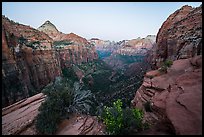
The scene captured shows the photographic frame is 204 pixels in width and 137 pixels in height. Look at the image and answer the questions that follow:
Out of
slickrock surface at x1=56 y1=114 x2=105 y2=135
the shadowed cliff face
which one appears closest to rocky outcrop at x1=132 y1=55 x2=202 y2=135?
slickrock surface at x1=56 y1=114 x2=105 y2=135

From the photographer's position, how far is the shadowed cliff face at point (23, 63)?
2269 centimetres

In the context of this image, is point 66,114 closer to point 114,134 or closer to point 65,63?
point 114,134

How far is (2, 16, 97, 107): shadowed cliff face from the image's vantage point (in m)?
22.7

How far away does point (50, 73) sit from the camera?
37000 millimetres

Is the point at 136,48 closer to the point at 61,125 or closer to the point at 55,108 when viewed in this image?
the point at 55,108

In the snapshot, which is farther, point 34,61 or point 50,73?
point 50,73

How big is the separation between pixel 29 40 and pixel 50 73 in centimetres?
797

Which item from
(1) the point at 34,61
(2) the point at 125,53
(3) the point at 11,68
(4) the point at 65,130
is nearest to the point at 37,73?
(1) the point at 34,61

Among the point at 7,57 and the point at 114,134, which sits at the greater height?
the point at 7,57

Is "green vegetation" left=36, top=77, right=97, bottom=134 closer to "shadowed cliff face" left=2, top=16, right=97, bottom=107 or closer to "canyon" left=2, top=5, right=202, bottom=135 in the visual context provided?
"canyon" left=2, top=5, right=202, bottom=135

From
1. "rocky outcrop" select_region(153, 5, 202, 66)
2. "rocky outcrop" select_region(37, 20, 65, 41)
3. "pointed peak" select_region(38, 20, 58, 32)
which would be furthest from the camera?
"pointed peak" select_region(38, 20, 58, 32)

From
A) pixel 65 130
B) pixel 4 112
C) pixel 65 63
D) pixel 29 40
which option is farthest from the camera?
pixel 65 63

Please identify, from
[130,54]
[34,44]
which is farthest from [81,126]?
[130,54]

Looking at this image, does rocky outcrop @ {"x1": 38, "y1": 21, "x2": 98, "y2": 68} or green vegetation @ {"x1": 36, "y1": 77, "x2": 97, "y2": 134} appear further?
rocky outcrop @ {"x1": 38, "y1": 21, "x2": 98, "y2": 68}
